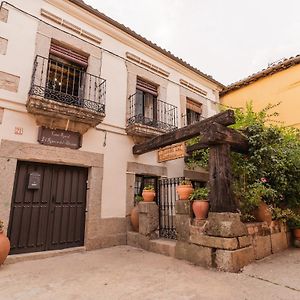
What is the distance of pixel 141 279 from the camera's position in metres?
3.42

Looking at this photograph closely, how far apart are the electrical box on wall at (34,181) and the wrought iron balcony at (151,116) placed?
2.64m

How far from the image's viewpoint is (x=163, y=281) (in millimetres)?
3340

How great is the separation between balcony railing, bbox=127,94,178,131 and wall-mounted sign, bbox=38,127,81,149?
6.96 feet

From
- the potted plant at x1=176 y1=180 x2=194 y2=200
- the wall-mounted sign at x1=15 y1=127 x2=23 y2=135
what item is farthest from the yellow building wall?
the wall-mounted sign at x1=15 y1=127 x2=23 y2=135

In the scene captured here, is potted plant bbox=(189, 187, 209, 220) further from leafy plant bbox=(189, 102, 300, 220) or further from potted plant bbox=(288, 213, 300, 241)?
potted plant bbox=(288, 213, 300, 241)

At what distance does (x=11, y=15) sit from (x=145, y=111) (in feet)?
14.2

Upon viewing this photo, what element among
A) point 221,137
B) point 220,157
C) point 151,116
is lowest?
point 220,157

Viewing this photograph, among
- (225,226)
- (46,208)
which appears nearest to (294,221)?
(225,226)

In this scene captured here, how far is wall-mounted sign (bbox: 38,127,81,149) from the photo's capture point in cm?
521

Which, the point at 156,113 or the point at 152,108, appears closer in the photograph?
the point at 156,113

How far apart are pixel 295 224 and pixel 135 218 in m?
3.94

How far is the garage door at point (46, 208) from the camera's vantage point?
4.80 metres

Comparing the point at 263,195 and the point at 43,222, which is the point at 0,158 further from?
the point at 263,195

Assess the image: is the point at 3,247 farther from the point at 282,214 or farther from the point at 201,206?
the point at 282,214
